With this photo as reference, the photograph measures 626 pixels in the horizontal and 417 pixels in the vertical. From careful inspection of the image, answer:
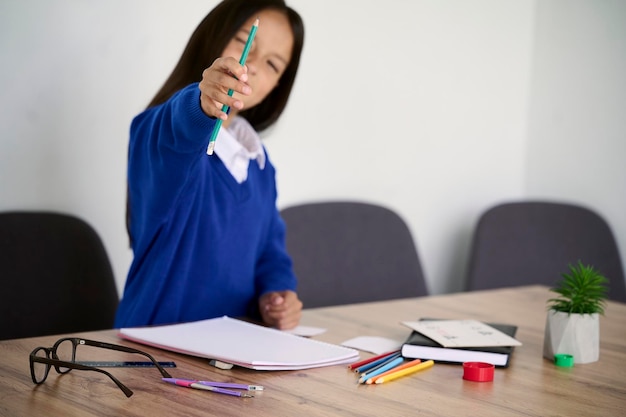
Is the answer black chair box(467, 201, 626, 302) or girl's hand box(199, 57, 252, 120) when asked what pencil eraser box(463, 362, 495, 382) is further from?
black chair box(467, 201, 626, 302)

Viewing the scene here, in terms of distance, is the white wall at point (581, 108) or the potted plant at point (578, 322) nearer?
the potted plant at point (578, 322)

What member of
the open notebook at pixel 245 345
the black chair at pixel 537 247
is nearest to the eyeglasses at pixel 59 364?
the open notebook at pixel 245 345

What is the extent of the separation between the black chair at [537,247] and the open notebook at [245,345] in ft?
4.85

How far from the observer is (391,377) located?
1.13m

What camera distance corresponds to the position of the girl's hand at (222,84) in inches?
39.5

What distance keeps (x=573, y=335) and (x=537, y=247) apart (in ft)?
4.88

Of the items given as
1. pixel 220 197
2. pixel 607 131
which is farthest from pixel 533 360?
pixel 607 131

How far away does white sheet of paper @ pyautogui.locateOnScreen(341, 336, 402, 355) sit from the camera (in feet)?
4.30

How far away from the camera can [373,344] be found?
1.35 m

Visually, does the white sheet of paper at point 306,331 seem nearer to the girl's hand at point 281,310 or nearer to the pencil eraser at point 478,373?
the girl's hand at point 281,310

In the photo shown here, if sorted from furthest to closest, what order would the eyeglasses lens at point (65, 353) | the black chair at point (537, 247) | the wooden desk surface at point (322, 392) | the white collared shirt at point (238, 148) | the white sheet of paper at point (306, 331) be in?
1. the black chair at point (537, 247)
2. the white collared shirt at point (238, 148)
3. the white sheet of paper at point (306, 331)
4. the eyeglasses lens at point (65, 353)
5. the wooden desk surface at point (322, 392)

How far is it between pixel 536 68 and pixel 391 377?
7.06 ft

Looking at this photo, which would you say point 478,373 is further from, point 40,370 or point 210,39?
point 210,39

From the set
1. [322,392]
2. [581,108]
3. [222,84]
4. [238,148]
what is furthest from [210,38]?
[581,108]
